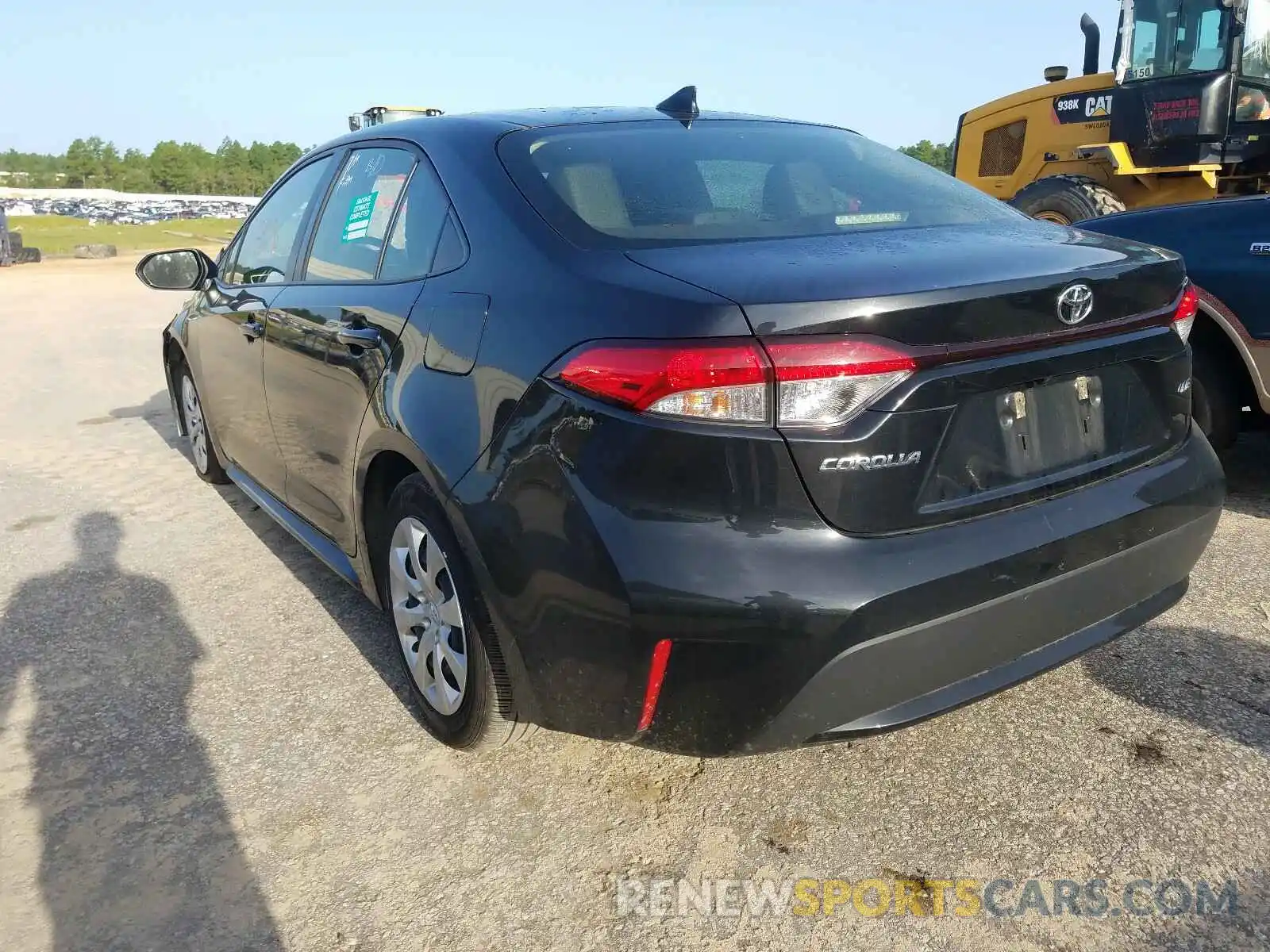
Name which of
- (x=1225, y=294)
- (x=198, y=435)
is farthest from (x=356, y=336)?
(x=1225, y=294)

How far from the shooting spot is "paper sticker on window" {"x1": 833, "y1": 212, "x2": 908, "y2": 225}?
248 cm

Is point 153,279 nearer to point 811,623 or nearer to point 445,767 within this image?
point 445,767

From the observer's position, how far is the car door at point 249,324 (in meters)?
3.67

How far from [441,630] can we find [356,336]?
86cm

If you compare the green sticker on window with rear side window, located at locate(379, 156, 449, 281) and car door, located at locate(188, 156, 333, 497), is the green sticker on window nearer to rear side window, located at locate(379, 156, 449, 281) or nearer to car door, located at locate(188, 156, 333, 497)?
rear side window, located at locate(379, 156, 449, 281)

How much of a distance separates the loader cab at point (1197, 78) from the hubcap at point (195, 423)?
8.08 meters

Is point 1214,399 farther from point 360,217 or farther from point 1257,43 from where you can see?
point 1257,43

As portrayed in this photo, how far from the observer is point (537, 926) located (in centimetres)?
211

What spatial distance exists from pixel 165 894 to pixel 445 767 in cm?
71

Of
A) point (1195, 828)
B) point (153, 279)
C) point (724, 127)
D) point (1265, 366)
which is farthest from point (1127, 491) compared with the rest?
point (153, 279)

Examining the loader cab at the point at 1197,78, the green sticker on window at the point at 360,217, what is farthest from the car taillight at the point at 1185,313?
the loader cab at the point at 1197,78

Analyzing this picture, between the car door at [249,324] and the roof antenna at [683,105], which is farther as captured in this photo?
the car door at [249,324]

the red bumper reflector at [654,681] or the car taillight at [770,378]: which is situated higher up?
the car taillight at [770,378]

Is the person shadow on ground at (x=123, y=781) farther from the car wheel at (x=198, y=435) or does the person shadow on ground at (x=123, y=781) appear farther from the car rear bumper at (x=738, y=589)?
the car wheel at (x=198, y=435)
